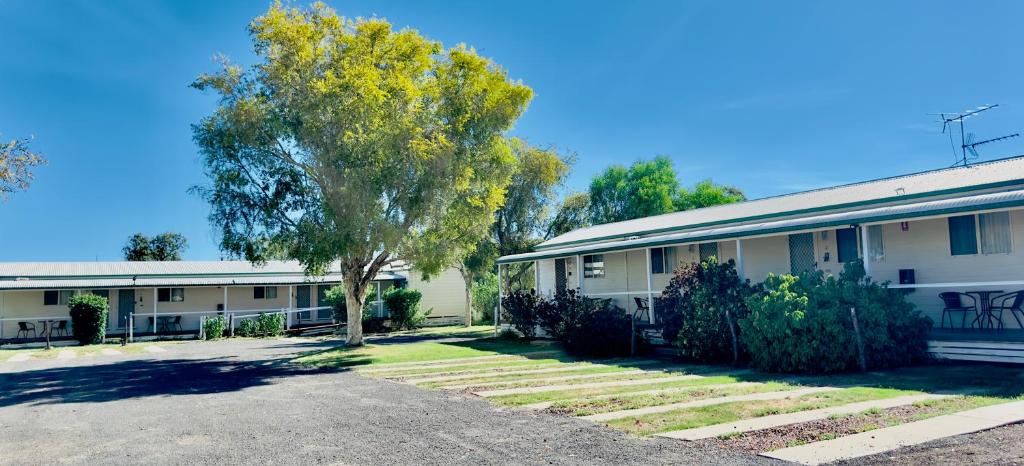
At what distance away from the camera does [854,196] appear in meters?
16.6

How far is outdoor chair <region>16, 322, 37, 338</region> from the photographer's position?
28172mm

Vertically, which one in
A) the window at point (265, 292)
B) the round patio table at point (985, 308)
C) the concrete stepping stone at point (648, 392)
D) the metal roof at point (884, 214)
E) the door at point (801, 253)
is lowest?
the concrete stepping stone at point (648, 392)

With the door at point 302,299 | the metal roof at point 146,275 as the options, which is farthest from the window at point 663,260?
the door at point 302,299

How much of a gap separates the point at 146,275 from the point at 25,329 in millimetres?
5045

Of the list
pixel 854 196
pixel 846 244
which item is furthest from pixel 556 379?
pixel 854 196

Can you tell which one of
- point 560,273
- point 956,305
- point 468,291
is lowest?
point 956,305

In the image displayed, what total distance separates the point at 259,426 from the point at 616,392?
16.6 ft

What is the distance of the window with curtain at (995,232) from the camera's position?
12852 millimetres

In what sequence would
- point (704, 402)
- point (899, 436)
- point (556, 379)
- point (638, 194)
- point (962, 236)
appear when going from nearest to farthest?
point (899, 436) < point (704, 402) < point (556, 379) < point (962, 236) < point (638, 194)

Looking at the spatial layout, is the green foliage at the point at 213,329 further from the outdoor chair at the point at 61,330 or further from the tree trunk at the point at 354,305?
the tree trunk at the point at 354,305

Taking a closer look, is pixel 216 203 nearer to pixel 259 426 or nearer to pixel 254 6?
pixel 254 6

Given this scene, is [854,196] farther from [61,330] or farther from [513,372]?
[61,330]

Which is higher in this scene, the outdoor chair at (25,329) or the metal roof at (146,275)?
the metal roof at (146,275)

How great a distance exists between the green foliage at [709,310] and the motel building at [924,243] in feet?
3.02
